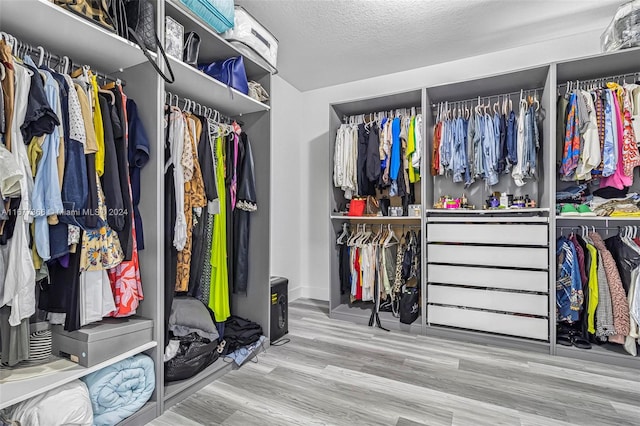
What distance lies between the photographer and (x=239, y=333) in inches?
92.7

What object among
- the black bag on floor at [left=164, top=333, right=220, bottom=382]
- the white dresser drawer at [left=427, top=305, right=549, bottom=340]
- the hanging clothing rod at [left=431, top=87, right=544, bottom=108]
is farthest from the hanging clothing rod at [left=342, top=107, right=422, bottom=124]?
the black bag on floor at [left=164, top=333, right=220, bottom=382]

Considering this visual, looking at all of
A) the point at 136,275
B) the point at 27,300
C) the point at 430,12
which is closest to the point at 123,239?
the point at 136,275

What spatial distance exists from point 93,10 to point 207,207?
1.12m

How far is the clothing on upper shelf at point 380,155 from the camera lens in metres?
2.99

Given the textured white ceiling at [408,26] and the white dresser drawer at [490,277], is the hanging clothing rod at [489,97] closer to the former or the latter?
the textured white ceiling at [408,26]

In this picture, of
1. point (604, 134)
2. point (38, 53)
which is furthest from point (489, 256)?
point (38, 53)

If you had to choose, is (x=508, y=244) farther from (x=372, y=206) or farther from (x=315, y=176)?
(x=315, y=176)

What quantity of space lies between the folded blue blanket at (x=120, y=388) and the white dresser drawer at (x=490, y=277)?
2.16 m

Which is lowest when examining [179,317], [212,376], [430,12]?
[212,376]

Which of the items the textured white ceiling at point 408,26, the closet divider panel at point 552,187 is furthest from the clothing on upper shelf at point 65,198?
the closet divider panel at point 552,187

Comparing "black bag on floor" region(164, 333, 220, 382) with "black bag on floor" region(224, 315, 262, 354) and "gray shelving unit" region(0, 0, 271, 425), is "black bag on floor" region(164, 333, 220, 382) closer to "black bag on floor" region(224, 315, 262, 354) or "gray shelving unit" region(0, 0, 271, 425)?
"gray shelving unit" region(0, 0, 271, 425)

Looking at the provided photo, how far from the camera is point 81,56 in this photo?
157cm

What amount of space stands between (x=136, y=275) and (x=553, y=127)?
116 inches

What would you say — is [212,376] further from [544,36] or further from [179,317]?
[544,36]
